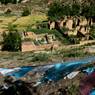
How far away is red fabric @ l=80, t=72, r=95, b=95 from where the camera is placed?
10031 millimetres

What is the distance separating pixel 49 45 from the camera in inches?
1011

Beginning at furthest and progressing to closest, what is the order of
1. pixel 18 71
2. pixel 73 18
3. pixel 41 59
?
pixel 73 18
pixel 41 59
pixel 18 71

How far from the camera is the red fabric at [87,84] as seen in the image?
10.0 m

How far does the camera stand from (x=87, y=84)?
33.6 feet

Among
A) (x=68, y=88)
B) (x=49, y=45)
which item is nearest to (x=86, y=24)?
(x=49, y=45)

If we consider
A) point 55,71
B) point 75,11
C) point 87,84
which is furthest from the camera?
point 75,11

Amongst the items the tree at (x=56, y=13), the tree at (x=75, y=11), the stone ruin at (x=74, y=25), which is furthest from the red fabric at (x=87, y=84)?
the tree at (x=75, y=11)

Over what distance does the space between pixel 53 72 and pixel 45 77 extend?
1.29ft

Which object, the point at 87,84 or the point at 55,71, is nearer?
the point at 87,84

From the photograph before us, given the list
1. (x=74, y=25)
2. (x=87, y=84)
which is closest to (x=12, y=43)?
(x=74, y=25)

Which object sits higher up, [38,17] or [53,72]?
[53,72]

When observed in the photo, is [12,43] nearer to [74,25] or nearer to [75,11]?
[74,25]

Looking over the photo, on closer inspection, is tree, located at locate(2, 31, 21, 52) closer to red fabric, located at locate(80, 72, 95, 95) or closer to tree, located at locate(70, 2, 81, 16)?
red fabric, located at locate(80, 72, 95, 95)

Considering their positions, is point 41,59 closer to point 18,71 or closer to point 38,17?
point 18,71
